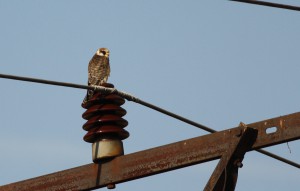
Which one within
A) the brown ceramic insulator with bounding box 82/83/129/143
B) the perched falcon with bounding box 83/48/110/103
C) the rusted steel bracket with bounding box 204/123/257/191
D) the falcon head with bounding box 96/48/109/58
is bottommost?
the rusted steel bracket with bounding box 204/123/257/191

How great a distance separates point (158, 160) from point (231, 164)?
0.69 metres

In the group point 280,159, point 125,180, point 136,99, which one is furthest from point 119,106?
point 280,159

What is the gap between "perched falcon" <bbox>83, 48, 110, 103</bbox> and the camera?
45.6 ft

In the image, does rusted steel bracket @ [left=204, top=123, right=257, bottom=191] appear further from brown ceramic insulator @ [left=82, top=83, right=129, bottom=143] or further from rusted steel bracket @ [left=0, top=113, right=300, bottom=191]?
brown ceramic insulator @ [left=82, top=83, right=129, bottom=143]

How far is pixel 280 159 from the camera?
6.29 meters

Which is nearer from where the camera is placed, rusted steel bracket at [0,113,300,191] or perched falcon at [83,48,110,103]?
rusted steel bracket at [0,113,300,191]

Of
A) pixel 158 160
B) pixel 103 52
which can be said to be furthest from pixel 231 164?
pixel 103 52

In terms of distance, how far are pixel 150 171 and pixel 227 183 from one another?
74 cm

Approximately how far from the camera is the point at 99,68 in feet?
46.6

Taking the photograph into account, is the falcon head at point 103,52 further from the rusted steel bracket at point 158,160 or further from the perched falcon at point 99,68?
the rusted steel bracket at point 158,160

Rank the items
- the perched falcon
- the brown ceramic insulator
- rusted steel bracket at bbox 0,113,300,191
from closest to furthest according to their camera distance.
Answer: rusted steel bracket at bbox 0,113,300,191 < the brown ceramic insulator < the perched falcon

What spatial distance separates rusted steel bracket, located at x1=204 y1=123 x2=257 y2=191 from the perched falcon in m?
8.01

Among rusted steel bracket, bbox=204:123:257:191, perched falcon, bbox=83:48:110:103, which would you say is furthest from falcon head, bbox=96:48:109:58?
rusted steel bracket, bbox=204:123:257:191

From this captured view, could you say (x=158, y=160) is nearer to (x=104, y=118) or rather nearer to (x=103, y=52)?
(x=104, y=118)
